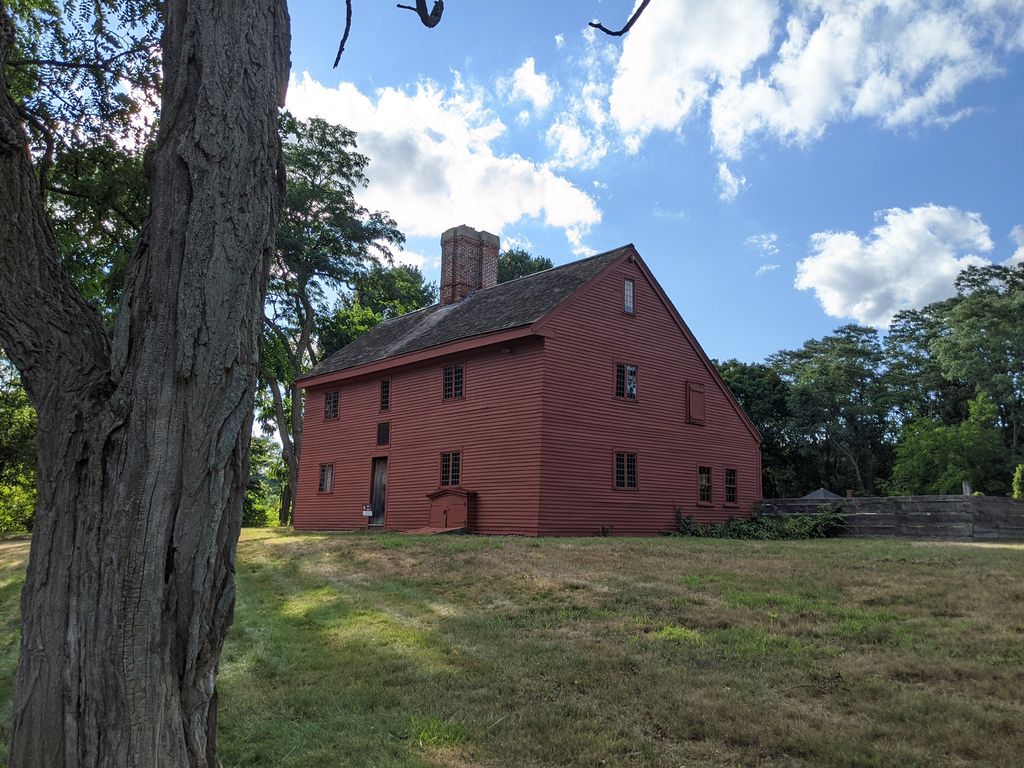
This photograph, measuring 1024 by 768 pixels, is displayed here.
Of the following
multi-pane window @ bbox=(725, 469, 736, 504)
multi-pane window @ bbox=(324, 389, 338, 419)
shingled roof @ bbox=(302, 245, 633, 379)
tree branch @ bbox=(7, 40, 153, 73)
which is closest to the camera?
tree branch @ bbox=(7, 40, 153, 73)

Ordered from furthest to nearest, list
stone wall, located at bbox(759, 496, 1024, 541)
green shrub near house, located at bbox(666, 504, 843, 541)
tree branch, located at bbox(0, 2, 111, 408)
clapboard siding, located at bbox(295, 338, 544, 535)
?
green shrub near house, located at bbox(666, 504, 843, 541) → stone wall, located at bbox(759, 496, 1024, 541) → clapboard siding, located at bbox(295, 338, 544, 535) → tree branch, located at bbox(0, 2, 111, 408)

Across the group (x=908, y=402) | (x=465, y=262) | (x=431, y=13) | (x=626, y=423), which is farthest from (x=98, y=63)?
(x=908, y=402)

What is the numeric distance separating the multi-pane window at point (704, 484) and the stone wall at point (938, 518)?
152 inches

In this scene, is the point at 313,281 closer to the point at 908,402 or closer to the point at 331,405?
the point at 331,405

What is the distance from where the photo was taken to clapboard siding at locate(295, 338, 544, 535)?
18.3 metres

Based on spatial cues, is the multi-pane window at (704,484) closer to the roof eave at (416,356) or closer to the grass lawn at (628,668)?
the roof eave at (416,356)

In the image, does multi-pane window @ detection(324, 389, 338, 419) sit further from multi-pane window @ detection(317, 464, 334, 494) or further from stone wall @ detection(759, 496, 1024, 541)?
stone wall @ detection(759, 496, 1024, 541)

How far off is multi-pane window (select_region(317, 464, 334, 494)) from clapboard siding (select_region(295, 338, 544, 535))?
218 mm

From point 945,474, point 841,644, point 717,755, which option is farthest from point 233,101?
point 945,474

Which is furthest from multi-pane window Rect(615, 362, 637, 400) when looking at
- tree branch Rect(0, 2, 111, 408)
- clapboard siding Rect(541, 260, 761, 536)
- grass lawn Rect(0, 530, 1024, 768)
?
Answer: tree branch Rect(0, 2, 111, 408)

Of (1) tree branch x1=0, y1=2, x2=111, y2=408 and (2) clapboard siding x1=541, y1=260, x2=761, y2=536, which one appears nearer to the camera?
(1) tree branch x1=0, y1=2, x2=111, y2=408

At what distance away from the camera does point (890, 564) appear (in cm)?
1062

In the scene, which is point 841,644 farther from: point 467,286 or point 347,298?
point 347,298

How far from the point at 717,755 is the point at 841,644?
8.49ft
